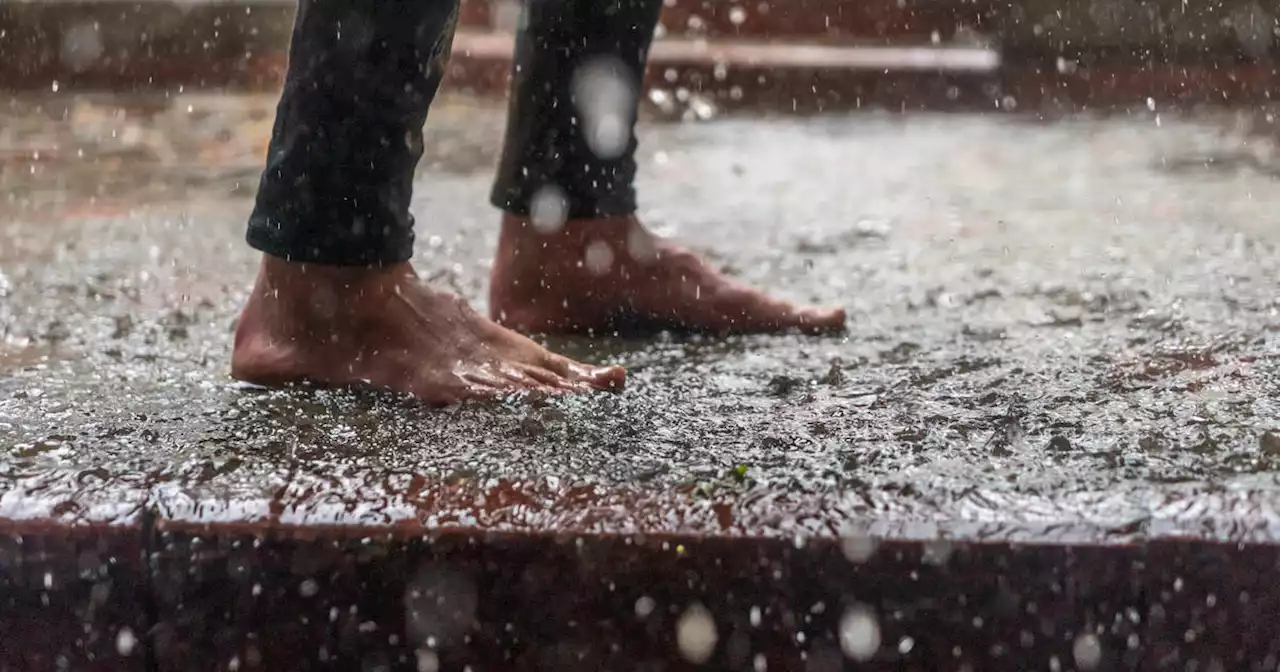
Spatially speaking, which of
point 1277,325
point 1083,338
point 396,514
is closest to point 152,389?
point 396,514

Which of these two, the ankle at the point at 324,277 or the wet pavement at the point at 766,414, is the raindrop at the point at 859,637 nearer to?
the wet pavement at the point at 766,414

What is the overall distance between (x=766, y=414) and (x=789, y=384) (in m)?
0.15

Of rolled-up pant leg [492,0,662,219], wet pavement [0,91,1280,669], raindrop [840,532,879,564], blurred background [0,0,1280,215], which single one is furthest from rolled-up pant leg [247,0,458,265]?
blurred background [0,0,1280,215]

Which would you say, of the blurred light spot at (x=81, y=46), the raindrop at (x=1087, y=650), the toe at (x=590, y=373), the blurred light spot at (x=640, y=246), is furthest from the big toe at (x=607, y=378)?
the blurred light spot at (x=81, y=46)

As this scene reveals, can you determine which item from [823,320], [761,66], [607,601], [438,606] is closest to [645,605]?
[607,601]

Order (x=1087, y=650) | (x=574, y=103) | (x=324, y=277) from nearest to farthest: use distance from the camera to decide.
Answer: (x=1087, y=650) < (x=324, y=277) < (x=574, y=103)

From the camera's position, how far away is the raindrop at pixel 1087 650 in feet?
3.43

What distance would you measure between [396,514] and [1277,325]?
1297mm

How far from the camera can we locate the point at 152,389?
151 centimetres

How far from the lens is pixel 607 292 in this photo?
1.86 meters

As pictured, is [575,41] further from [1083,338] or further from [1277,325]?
[1277,325]

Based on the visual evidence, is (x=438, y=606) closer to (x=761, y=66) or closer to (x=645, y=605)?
(x=645, y=605)

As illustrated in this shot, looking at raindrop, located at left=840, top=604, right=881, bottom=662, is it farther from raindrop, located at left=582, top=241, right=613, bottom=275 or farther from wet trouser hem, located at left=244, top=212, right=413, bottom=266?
raindrop, located at left=582, top=241, right=613, bottom=275

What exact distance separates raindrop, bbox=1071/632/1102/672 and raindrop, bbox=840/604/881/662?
0.55 feet
